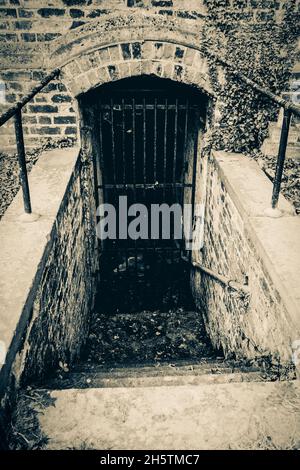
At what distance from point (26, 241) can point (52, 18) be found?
2258 millimetres

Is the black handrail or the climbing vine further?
the climbing vine

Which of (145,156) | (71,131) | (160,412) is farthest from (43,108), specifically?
(160,412)

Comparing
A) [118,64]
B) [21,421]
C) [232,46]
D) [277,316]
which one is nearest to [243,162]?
[232,46]

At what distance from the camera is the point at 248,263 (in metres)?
2.78

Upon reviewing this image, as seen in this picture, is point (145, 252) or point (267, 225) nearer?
point (267, 225)

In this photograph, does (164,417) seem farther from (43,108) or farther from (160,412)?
(43,108)

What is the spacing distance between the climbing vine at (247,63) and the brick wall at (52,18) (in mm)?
27

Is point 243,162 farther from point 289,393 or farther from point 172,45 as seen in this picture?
point 289,393

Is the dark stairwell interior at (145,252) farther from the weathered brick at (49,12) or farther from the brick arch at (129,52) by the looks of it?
the weathered brick at (49,12)

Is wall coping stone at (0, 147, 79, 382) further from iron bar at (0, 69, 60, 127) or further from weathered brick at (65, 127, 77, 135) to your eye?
iron bar at (0, 69, 60, 127)

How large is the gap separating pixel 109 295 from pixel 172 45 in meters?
3.16

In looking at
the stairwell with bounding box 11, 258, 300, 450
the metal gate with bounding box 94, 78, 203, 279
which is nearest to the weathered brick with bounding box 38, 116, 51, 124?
the metal gate with bounding box 94, 78, 203, 279

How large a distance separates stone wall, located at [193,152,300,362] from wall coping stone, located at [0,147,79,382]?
1.42 meters

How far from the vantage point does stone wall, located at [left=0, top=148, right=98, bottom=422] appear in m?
1.92
